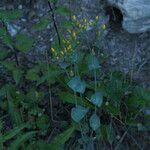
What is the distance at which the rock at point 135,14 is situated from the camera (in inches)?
154

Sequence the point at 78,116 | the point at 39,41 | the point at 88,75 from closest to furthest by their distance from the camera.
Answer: the point at 78,116 → the point at 88,75 → the point at 39,41

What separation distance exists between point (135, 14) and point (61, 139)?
3.82 ft

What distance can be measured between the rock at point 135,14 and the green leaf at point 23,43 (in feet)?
2.48

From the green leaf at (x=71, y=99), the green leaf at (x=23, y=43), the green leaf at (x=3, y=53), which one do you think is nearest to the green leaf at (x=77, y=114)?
the green leaf at (x=71, y=99)

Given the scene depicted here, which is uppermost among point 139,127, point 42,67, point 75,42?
point 75,42

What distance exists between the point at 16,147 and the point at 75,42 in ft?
2.70

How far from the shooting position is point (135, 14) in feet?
12.9

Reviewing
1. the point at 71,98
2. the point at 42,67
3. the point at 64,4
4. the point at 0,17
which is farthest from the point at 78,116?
the point at 64,4

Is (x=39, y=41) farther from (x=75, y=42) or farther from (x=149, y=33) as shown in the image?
(x=149, y=33)

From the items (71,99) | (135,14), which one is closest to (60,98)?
(71,99)

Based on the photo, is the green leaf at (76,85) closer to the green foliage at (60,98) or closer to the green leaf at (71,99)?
the green foliage at (60,98)

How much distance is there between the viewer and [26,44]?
3.83 metres

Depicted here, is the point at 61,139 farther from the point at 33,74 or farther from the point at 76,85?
the point at 33,74

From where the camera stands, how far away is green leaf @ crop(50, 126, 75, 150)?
135 inches
